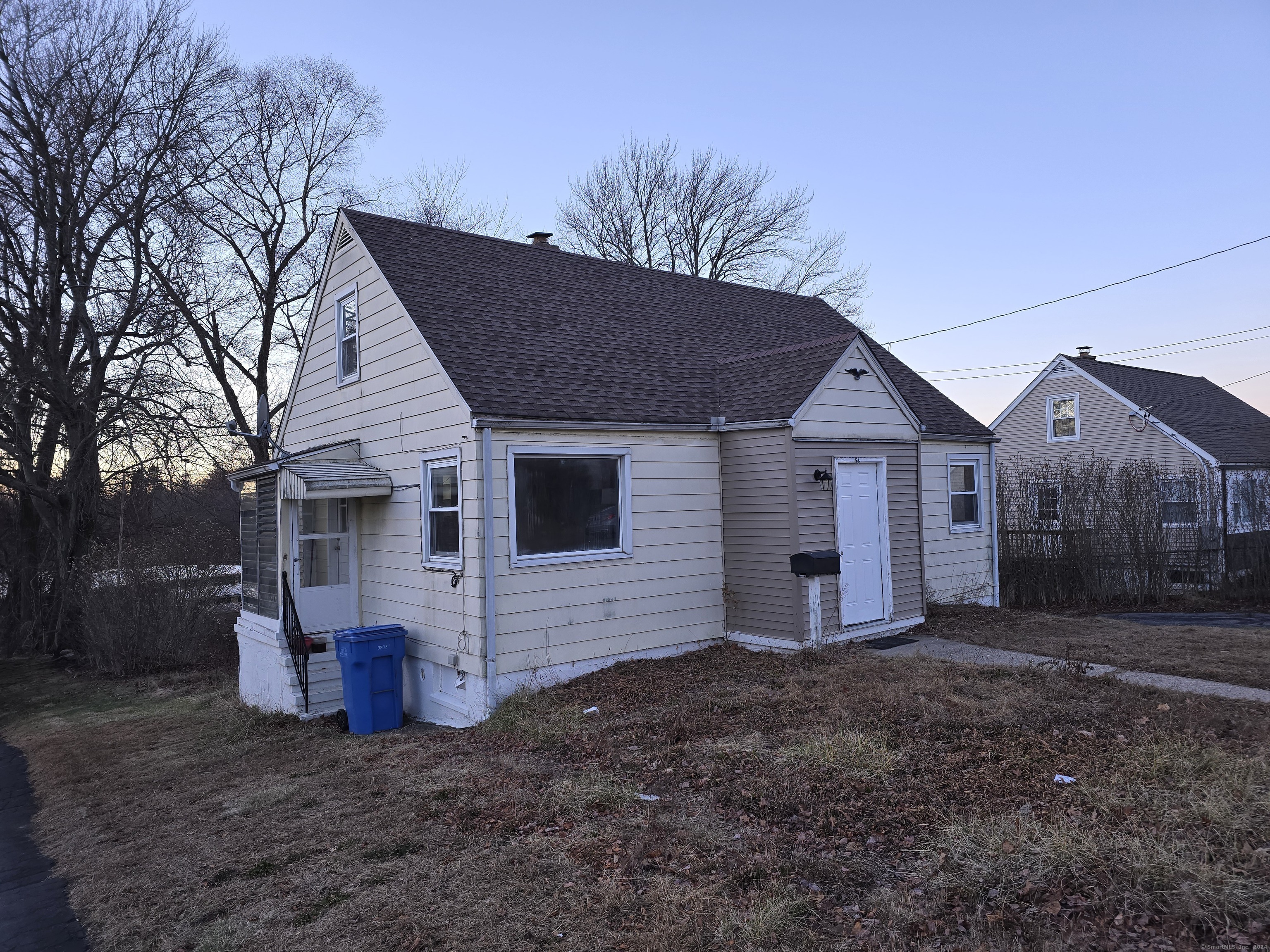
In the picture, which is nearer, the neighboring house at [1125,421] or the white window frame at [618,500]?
the white window frame at [618,500]

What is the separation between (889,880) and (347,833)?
12.4 feet

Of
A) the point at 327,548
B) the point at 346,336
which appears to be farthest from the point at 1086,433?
the point at 327,548

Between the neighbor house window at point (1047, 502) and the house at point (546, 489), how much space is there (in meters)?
5.34

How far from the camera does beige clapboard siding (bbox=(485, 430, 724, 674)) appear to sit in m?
9.03

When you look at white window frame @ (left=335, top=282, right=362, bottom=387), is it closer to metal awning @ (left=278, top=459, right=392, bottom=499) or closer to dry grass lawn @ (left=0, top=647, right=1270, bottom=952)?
metal awning @ (left=278, top=459, right=392, bottom=499)

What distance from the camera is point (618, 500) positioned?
32.9 ft

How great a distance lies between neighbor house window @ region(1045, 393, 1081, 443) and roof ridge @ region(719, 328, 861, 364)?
57.1 feet

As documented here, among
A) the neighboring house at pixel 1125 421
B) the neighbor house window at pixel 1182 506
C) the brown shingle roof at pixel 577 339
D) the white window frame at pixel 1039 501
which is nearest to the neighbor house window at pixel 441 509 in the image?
the brown shingle roof at pixel 577 339

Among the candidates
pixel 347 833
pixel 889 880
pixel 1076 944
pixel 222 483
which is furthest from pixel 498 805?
pixel 222 483

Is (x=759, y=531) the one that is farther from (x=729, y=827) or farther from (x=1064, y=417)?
(x=1064, y=417)

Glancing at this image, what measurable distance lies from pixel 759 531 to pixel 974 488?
5978mm

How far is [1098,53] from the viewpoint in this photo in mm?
12297

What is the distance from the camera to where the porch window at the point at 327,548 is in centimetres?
1188

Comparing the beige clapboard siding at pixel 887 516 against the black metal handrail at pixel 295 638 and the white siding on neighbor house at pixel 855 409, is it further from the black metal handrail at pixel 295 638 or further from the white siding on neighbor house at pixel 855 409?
the black metal handrail at pixel 295 638
